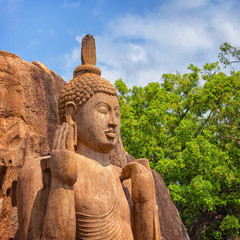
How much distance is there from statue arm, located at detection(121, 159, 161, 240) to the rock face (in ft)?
5.29

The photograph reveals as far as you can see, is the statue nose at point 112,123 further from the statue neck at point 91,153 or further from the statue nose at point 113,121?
the statue neck at point 91,153

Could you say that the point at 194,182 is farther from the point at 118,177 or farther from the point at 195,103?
the point at 118,177

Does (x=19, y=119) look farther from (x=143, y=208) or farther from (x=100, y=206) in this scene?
(x=143, y=208)

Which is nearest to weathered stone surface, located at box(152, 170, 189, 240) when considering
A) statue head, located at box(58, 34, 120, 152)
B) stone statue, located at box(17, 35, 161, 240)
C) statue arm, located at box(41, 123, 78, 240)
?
stone statue, located at box(17, 35, 161, 240)

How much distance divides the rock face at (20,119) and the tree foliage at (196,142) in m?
9.24

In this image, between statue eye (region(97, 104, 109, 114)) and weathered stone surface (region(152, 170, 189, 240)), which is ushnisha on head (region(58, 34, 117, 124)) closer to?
statue eye (region(97, 104, 109, 114))

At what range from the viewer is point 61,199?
3750mm

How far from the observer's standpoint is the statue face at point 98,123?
181 inches

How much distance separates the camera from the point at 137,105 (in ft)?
62.9

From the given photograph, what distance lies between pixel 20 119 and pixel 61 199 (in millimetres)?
2074

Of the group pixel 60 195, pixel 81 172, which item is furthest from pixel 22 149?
pixel 60 195

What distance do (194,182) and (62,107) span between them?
10373 mm

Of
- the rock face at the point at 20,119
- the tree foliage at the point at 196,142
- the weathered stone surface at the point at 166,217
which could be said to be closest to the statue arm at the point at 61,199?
the rock face at the point at 20,119

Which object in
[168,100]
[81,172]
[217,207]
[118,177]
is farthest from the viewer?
[168,100]
